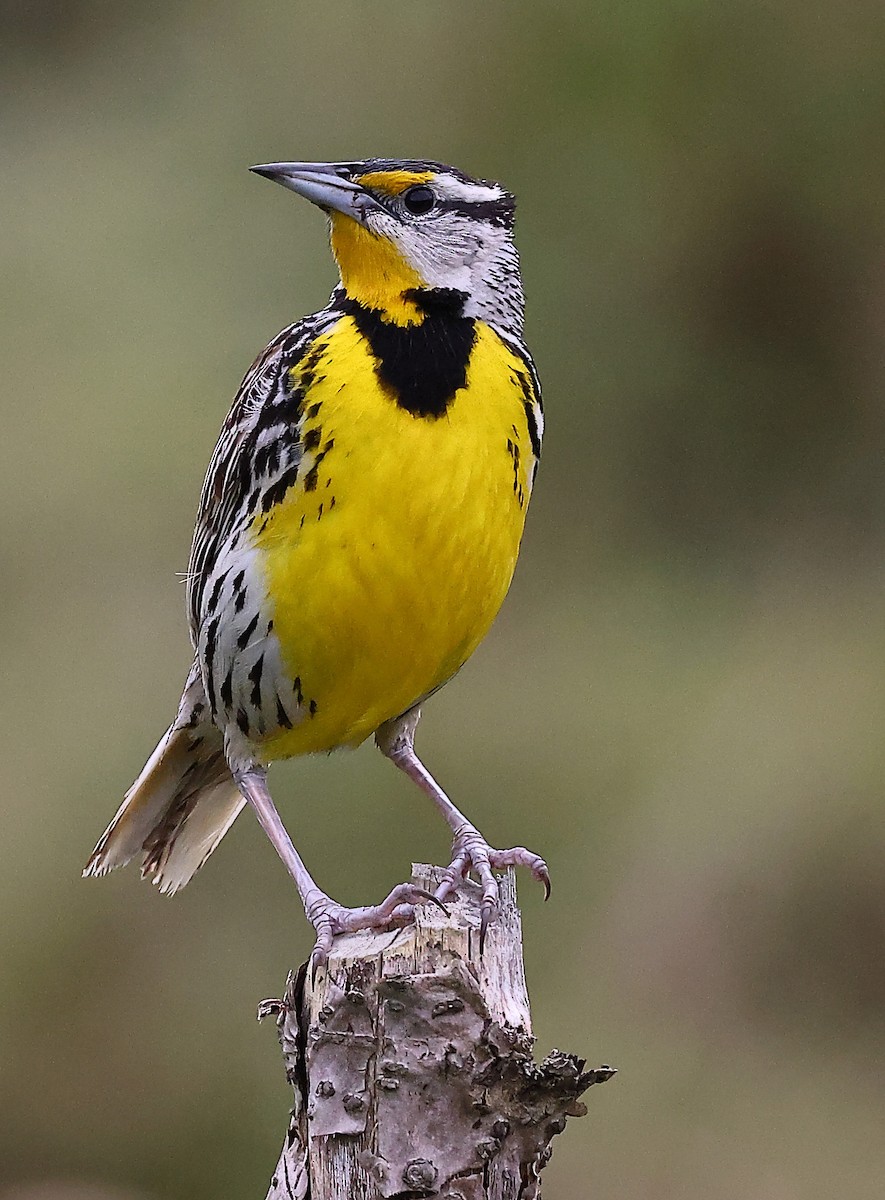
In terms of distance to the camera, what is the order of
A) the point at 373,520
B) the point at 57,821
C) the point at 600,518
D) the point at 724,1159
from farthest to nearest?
the point at 600,518 < the point at 57,821 < the point at 724,1159 < the point at 373,520

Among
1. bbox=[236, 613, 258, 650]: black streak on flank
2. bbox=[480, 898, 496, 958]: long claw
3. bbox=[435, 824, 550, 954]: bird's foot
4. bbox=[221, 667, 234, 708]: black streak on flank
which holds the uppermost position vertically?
bbox=[236, 613, 258, 650]: black streak on flank

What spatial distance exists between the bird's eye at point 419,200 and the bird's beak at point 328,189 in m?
0.06

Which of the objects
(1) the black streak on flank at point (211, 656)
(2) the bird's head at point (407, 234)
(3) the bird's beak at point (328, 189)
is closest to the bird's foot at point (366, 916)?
(1) the black streak on flank at point (211, 656)

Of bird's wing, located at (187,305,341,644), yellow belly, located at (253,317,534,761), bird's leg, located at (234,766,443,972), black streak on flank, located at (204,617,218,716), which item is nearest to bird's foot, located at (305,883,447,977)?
bird's leg, located at (234,766,443,972)

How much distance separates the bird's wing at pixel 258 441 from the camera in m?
2.96

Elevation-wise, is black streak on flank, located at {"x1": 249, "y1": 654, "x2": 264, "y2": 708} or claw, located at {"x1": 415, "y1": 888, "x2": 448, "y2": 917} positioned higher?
black streak on flank, located at {"x1": 249, "y1": 654, "x2": 264, "y2": 708}

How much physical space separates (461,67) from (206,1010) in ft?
13.2

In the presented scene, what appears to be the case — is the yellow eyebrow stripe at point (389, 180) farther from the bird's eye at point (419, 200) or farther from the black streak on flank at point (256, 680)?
the black streak on flank at point (256, 680)

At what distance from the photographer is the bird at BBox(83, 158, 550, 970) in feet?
9.46

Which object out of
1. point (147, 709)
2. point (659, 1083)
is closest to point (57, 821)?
point (147, 709)

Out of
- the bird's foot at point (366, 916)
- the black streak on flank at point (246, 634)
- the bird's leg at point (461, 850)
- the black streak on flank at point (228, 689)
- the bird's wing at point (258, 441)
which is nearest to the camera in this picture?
the bird's foot at point (366, 916)

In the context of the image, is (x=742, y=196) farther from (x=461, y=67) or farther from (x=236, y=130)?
(x=236, y=130)

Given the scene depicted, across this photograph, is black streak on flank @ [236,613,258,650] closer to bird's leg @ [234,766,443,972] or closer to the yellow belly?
the yellow belly

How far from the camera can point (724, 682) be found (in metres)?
6.19
